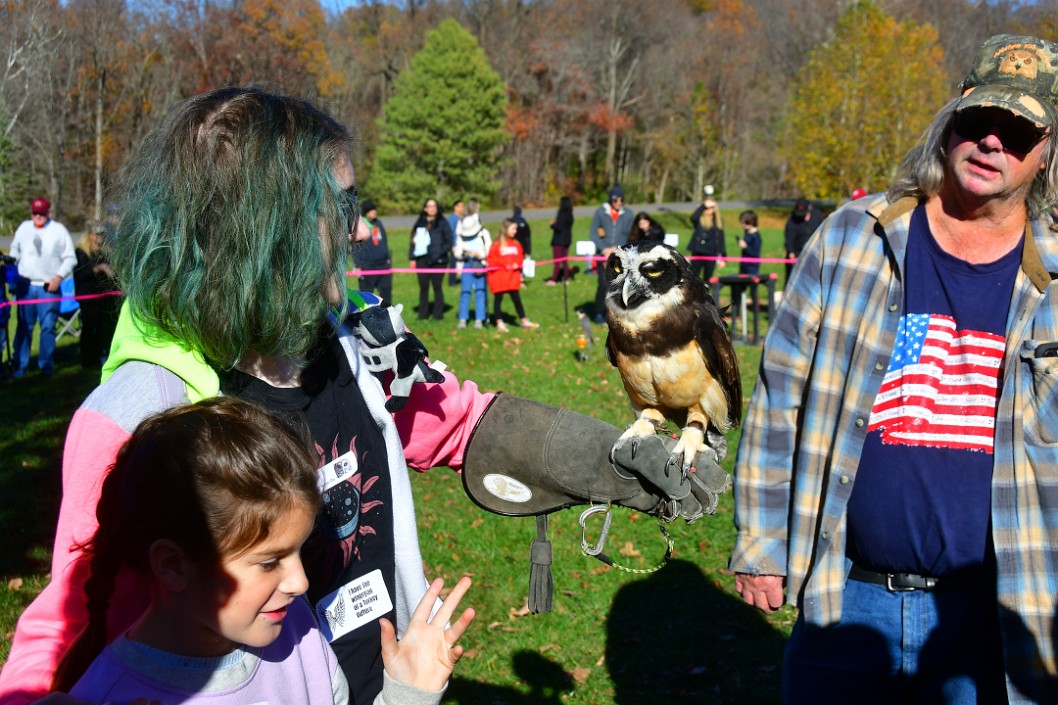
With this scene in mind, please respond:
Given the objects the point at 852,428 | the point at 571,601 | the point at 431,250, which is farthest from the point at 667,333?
the point at 431,250

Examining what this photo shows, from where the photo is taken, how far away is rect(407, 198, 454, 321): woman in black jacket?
523 inches

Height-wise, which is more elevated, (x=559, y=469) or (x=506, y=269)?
(x=559, y=469)

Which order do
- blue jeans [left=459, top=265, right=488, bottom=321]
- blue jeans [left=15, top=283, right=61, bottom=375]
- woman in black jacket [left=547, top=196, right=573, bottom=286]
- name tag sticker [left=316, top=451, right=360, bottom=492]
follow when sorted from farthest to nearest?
1. woman in black jacket [left=547, top=196, right=573, bottom=286]
2. blue jeans [left=459, top=265, right=488, bottom=321]
3. blue jeans [left=15, top=283, right=61, bottom=375]
4. name tag sticker [left=316, top=451, right=360, bottom=492]

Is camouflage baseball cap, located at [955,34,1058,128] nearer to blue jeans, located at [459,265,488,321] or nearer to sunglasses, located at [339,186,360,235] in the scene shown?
sunglasses, located at [339,186,360,235]

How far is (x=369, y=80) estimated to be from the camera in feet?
121

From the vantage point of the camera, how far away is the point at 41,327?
9.55 m

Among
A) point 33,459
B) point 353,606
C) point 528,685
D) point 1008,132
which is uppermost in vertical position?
point 1008,132

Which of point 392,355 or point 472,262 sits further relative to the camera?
point 472,262

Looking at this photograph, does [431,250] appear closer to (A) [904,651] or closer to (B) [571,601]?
(B) [571,601]

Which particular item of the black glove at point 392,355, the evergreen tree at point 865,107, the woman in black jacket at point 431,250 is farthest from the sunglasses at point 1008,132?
the evergreen tree at point 865,107

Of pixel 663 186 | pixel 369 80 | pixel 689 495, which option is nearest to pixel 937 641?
pixel 689 495

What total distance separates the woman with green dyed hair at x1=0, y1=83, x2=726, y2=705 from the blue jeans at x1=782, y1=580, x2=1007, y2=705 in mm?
1090

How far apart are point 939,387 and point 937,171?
538 millimetres

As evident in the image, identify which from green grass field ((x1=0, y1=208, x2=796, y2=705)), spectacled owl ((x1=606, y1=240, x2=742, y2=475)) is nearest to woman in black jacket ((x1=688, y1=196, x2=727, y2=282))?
green grass field ((x1=0, y1=208, x2=796, y2=705))
